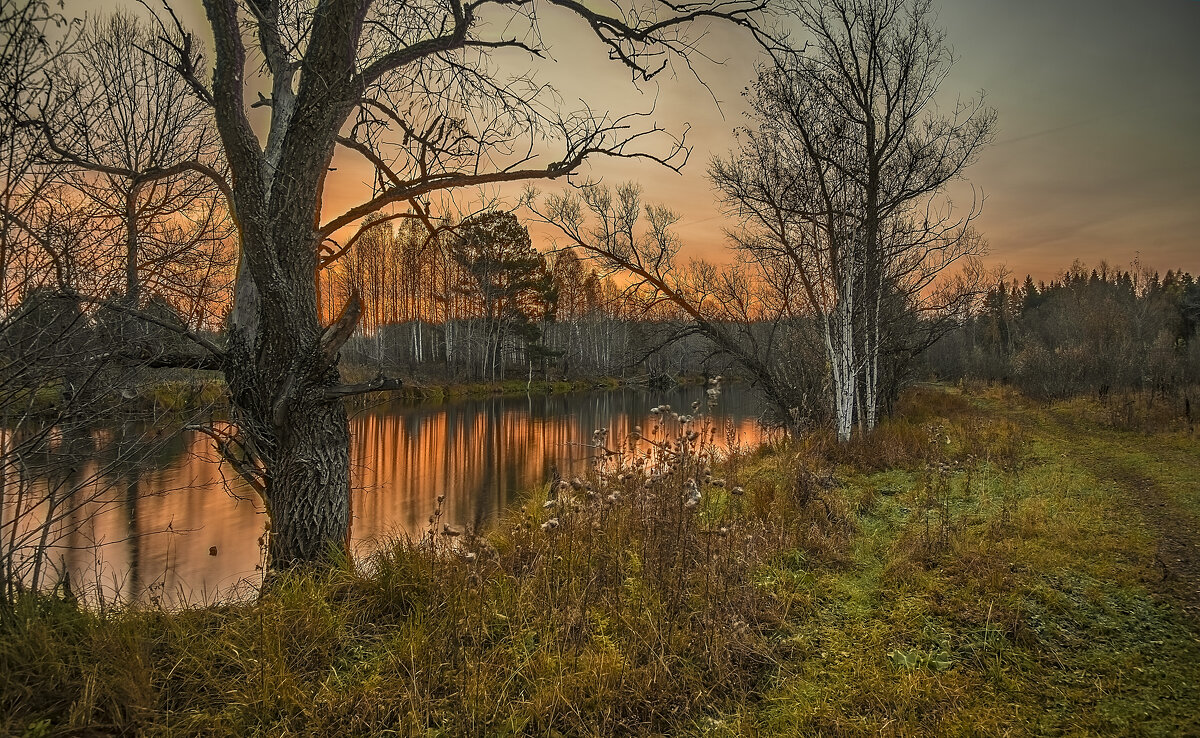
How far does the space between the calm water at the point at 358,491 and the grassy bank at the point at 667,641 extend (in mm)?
719

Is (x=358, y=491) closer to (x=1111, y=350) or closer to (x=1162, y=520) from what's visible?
(x=1162, y=520)

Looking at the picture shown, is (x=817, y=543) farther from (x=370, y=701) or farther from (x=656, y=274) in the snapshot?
(x=656, y=274)

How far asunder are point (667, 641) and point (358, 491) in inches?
428

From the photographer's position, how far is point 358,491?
11938 millimetres

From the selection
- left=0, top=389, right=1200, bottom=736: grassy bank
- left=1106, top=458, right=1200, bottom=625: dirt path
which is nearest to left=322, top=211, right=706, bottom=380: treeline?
left=1106, top=458, right=1200, bottom=625: dirt path

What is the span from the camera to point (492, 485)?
40.3 ft

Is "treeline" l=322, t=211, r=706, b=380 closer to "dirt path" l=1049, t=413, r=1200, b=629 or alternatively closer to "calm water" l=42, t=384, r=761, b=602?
"calm water" l=42, t=384, r=761, b=602

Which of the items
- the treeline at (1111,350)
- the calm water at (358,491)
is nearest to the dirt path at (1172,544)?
the calm water at (358,491)

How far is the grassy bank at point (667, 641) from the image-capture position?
7.51 ft

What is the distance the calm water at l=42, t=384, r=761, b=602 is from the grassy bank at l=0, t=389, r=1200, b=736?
0.72m

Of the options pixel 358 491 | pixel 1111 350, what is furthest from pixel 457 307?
pixel 1111 350

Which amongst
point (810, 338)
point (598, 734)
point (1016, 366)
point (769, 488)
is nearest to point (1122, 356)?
point (1016, 366)

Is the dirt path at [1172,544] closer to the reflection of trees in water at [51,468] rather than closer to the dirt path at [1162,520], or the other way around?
the dirt path at [1162,520]

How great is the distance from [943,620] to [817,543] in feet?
4.44
